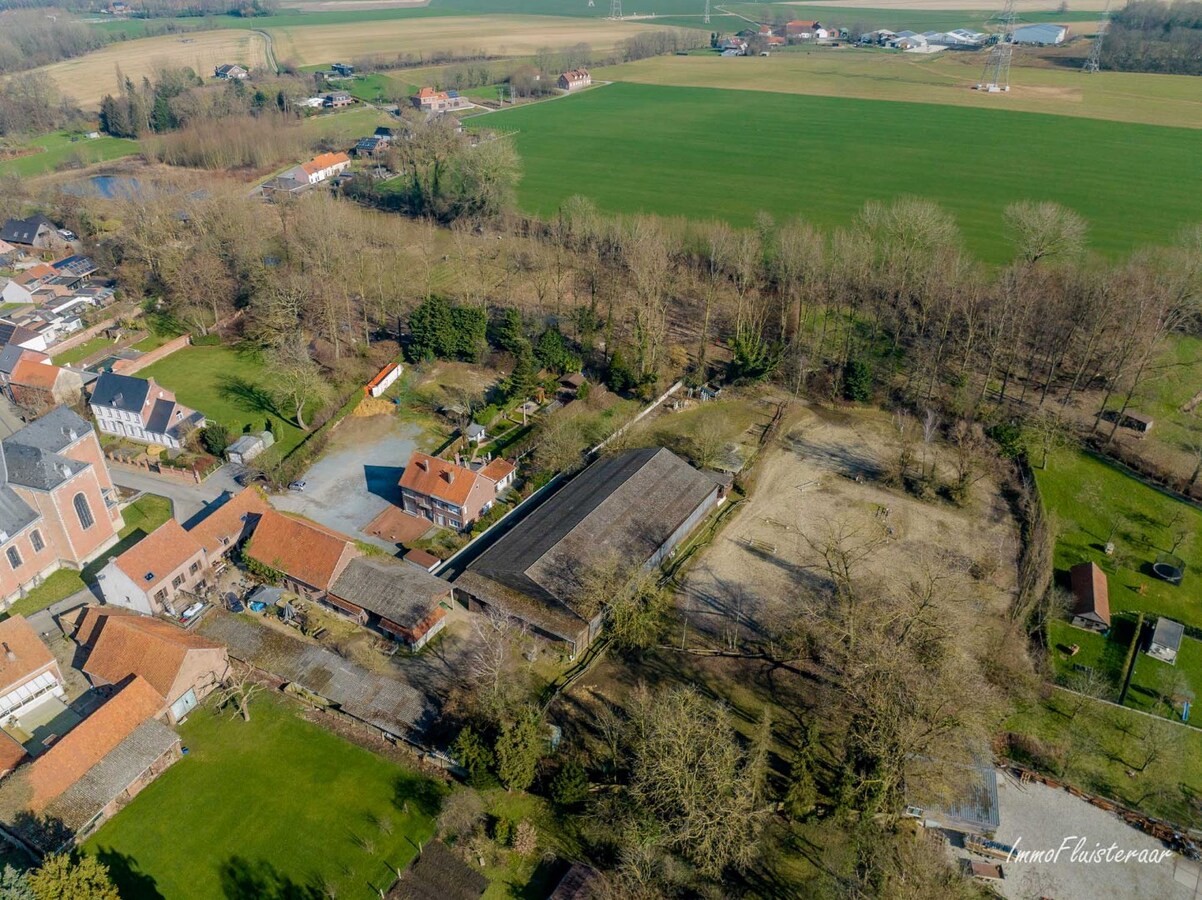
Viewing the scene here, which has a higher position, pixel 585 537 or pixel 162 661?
pixel 585 537

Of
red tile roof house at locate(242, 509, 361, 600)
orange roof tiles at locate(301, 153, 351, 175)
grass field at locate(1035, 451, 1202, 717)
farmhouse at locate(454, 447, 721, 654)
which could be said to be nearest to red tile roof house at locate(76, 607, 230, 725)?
red tile roof house at locate(242, 509, 361, 600)

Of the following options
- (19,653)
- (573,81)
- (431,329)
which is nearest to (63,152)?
(573,81)

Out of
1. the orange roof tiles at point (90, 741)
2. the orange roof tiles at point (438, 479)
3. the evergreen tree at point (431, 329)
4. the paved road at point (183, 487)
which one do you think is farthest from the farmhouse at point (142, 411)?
the orange roof tiles at point (90, 741)

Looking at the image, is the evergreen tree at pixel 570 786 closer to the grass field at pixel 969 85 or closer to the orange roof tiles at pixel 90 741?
the orange roof tiles at pixel 90 741

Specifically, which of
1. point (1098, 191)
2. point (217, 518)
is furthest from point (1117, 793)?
point (1098, 191)

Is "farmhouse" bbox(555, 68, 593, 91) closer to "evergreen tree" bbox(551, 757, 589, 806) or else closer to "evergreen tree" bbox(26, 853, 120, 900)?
"evergreen tree" bbox(551, 757, 589, 806)

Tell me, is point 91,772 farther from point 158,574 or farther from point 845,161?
point 845,161
